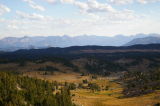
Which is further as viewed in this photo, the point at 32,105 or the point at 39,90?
the point at 39,90

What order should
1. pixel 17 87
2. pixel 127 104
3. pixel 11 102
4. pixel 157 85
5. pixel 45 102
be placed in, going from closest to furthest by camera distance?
pixel 11 102, pixel 45 102, pixel 17 87, pixel 127 104, pixel 157 85

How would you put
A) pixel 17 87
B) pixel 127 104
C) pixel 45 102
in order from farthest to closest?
pixel 127 104
pixel 17 87
pixel 45 102

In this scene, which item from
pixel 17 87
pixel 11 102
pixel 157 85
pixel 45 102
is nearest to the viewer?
pixel 11 102

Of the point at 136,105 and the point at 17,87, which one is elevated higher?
the point at 17,87

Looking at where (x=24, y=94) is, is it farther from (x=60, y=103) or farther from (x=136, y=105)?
(x=136, y=105)

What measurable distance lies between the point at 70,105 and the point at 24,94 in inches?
945

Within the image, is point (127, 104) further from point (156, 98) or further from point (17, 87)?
point (17, 87)

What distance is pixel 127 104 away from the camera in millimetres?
128625

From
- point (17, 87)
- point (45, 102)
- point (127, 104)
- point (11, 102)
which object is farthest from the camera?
point (127, 104)

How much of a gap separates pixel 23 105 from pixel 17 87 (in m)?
17.9

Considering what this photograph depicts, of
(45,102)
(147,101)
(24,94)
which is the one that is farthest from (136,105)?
(24,94)

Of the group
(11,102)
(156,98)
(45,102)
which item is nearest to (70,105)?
(45,102)

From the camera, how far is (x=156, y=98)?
125 meters

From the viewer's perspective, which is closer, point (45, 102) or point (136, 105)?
point (45, 102)
